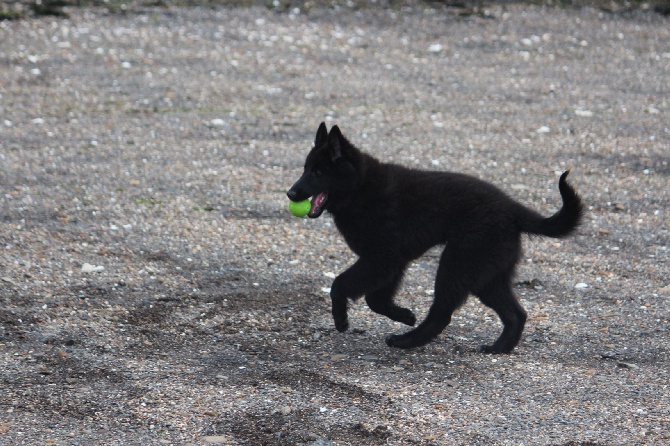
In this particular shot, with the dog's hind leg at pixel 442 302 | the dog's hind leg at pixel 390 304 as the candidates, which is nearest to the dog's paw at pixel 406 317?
the dog's hind leg at pixel 390 304

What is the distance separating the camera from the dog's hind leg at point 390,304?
5.55 meters

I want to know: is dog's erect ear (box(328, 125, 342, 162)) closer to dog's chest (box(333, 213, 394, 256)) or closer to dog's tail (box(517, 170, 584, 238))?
dog's chest (box(333, 213, 394, 256))

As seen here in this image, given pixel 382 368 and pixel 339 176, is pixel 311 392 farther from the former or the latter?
pixel 339 176

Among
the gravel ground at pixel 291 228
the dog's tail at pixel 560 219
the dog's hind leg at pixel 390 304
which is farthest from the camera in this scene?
the dog's hind leg at pixel 390 304

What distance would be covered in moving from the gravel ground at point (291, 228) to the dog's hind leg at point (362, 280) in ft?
1.06

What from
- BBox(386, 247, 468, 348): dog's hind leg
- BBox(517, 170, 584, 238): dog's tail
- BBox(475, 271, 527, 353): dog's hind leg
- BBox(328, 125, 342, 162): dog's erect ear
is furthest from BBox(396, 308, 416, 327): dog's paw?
BBox(328, 125, 342, 162): dog's erect ear

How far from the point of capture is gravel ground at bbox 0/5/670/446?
4605mm

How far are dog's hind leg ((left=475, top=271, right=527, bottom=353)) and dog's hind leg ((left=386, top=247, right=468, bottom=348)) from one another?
202 mm

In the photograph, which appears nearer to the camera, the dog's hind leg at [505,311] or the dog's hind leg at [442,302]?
the dog's hind leg at [442,302]

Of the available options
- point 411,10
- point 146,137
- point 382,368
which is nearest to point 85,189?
point 146,137

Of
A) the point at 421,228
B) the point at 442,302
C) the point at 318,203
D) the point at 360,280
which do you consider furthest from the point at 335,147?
the point at 442,302

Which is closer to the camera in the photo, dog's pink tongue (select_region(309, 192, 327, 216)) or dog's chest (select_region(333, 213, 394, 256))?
dog's chest (select_region(333, 213, 394, 256))

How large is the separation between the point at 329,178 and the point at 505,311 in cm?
133

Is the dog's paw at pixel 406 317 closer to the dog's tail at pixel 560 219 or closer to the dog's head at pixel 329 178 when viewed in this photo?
the dog's head at pixel 329 178
